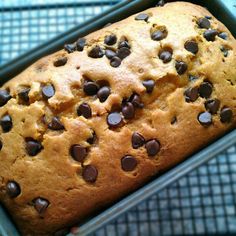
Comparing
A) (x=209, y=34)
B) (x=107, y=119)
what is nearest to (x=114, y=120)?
(x=107, y=119)

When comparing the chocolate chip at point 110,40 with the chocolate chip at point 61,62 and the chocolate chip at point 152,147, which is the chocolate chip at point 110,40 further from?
the chocolate chip at point 152,147

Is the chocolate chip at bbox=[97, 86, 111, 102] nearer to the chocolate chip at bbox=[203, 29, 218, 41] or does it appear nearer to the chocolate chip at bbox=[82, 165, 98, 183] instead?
the chocolate chip at bbox=[82, 165, 98, 183]

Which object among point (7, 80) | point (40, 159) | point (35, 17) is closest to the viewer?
point (40, 159)

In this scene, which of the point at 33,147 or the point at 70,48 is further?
the point at 70,48

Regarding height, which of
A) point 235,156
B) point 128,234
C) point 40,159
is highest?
point 40,159

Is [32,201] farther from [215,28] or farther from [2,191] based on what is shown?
[215,28]

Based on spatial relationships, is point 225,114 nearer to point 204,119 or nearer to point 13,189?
point 204,119

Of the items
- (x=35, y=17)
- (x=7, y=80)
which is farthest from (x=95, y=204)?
(x=35, y=17)

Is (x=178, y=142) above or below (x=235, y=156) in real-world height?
above
